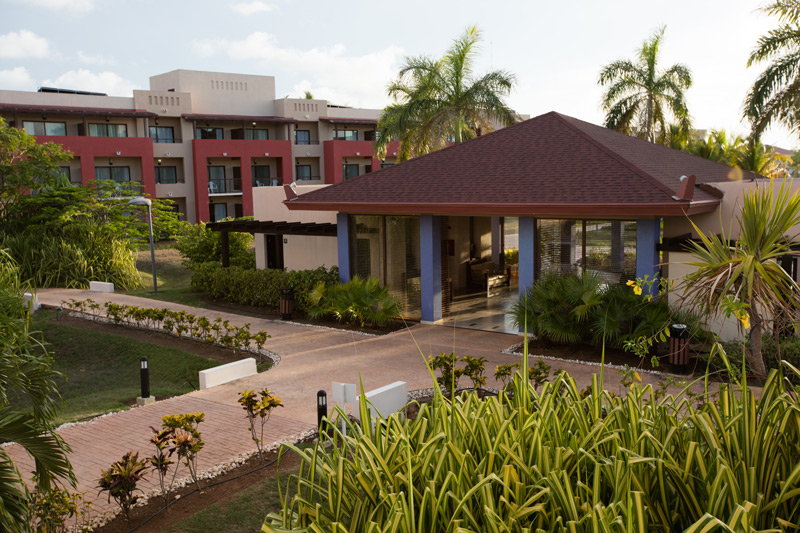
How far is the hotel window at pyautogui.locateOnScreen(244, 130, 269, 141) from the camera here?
5144 cm

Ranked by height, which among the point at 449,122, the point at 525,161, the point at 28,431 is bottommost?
the point at 28,431

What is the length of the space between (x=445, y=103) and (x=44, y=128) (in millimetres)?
25959

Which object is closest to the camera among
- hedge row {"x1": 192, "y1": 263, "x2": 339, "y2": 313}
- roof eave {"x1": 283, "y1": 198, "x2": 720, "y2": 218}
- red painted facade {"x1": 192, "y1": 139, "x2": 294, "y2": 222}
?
roof eave {"x1": 283, "y1": 198, "x2": 720, "y2": 218}

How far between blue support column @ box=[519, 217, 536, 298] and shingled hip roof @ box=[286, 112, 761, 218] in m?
0.64

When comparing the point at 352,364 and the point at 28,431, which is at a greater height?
the point at 28,431

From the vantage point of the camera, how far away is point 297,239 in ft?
70.4

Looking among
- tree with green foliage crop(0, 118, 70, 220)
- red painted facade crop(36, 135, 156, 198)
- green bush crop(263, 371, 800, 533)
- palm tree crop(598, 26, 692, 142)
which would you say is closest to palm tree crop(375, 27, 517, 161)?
palm tree crop(598, 26, 692, 142)

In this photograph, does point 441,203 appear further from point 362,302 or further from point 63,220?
point 63,220

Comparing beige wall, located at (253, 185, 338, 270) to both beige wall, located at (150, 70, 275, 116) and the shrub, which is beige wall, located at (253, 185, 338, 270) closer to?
the shrub

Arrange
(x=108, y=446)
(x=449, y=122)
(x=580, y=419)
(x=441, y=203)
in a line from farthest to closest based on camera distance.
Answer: (x=449, y=122) < (x=441, y=203) < (x=108, y=446) < (x=580, y=419)

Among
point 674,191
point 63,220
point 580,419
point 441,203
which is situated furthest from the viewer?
point 63,220

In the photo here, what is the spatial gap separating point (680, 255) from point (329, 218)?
1086cm

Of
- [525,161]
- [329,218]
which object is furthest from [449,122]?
[525,161]

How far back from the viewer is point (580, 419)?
4.71m
